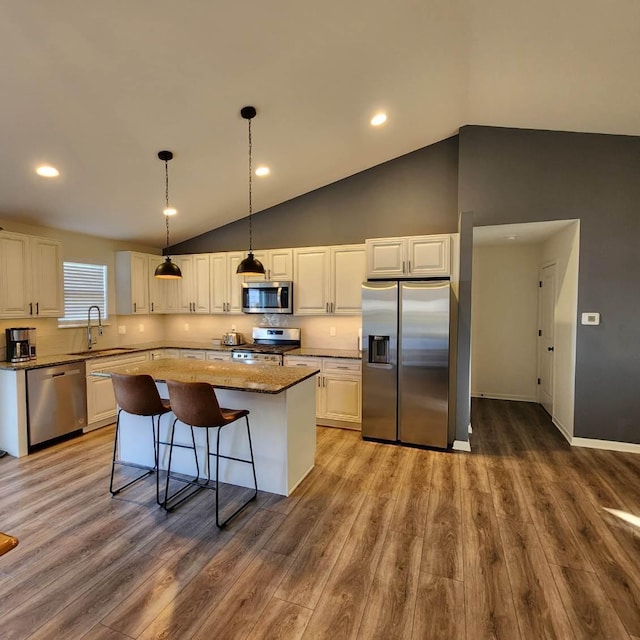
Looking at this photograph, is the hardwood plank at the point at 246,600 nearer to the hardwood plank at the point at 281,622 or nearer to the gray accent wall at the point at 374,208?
the hardwood plank at the point at 281,622

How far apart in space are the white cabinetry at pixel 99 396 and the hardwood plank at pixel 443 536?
12.7 ft

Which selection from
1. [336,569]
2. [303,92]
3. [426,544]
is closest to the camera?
[336,569]

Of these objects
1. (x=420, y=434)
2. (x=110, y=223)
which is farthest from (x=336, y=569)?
(x=110, y=223)

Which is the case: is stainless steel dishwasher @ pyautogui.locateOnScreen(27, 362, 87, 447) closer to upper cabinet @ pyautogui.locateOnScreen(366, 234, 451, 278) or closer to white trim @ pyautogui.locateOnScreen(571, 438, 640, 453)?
upper cabinet @ pyautogui.locateOnScreen(366, 234, 451, 278)

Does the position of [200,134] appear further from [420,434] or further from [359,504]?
[420,434]

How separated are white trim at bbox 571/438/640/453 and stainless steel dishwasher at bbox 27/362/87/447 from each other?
5554 mm

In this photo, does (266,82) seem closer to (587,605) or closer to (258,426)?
(258,426)

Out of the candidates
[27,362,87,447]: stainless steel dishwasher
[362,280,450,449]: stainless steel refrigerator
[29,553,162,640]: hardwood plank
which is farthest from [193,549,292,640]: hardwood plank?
[27,362,87,447]: stainless steel dishwasher

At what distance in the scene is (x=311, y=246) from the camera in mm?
5082

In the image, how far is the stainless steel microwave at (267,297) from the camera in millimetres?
4926

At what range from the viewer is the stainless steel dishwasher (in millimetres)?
3744

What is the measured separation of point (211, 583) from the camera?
2.02 m

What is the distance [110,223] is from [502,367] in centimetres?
608

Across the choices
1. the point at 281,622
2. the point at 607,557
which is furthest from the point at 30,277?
the point at 607,557
